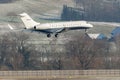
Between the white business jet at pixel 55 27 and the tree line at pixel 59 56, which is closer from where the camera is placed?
the white business jet at pixel 55 27

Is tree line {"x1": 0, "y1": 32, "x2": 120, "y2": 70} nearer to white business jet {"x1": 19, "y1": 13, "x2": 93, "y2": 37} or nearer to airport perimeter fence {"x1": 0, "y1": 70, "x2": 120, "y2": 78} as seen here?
airport perimeter fence {"x1": 0, "y1": 70, "x2": 120, "y2": 78}

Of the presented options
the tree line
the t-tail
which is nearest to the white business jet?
the t-tail

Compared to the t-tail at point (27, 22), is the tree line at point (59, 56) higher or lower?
lower

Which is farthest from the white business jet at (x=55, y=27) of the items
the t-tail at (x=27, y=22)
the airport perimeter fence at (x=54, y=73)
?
the airport perimeter fence at (x=54, y=73)

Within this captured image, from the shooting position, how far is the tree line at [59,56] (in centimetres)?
14988

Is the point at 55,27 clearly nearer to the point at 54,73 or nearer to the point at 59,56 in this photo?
the point at 54,73

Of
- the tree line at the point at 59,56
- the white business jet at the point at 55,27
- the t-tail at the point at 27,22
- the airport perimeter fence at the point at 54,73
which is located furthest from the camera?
the tree line at the point at 59,56

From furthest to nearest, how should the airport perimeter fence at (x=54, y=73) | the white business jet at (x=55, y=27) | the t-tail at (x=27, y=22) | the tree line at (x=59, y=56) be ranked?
the tree line at (x=59, y=56), the airport perimeter fence at (x=54, y=73), the t-tail at (x=27, y=22), the white business jet at (x=55, y=27)

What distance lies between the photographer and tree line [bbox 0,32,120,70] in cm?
14988

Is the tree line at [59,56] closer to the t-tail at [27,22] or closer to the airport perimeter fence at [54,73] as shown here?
the airport perimeter fence at [54,73]

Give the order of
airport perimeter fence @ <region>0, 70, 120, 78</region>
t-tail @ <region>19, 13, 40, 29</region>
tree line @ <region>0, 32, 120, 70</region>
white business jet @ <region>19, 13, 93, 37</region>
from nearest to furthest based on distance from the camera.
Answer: white business jet @ <region>19, 13, 93, 37</region> → t-tail @ <region>19, 13, 40, 29</region> → airport perimeter fence @ <region>0, 70, 120, 78</region> → tree line @ <region>0, 32, 120, 70</region>

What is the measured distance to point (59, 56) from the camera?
154 metres

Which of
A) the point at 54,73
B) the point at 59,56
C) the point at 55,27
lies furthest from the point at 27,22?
the point at 59,56

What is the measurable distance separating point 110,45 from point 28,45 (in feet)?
62.7
